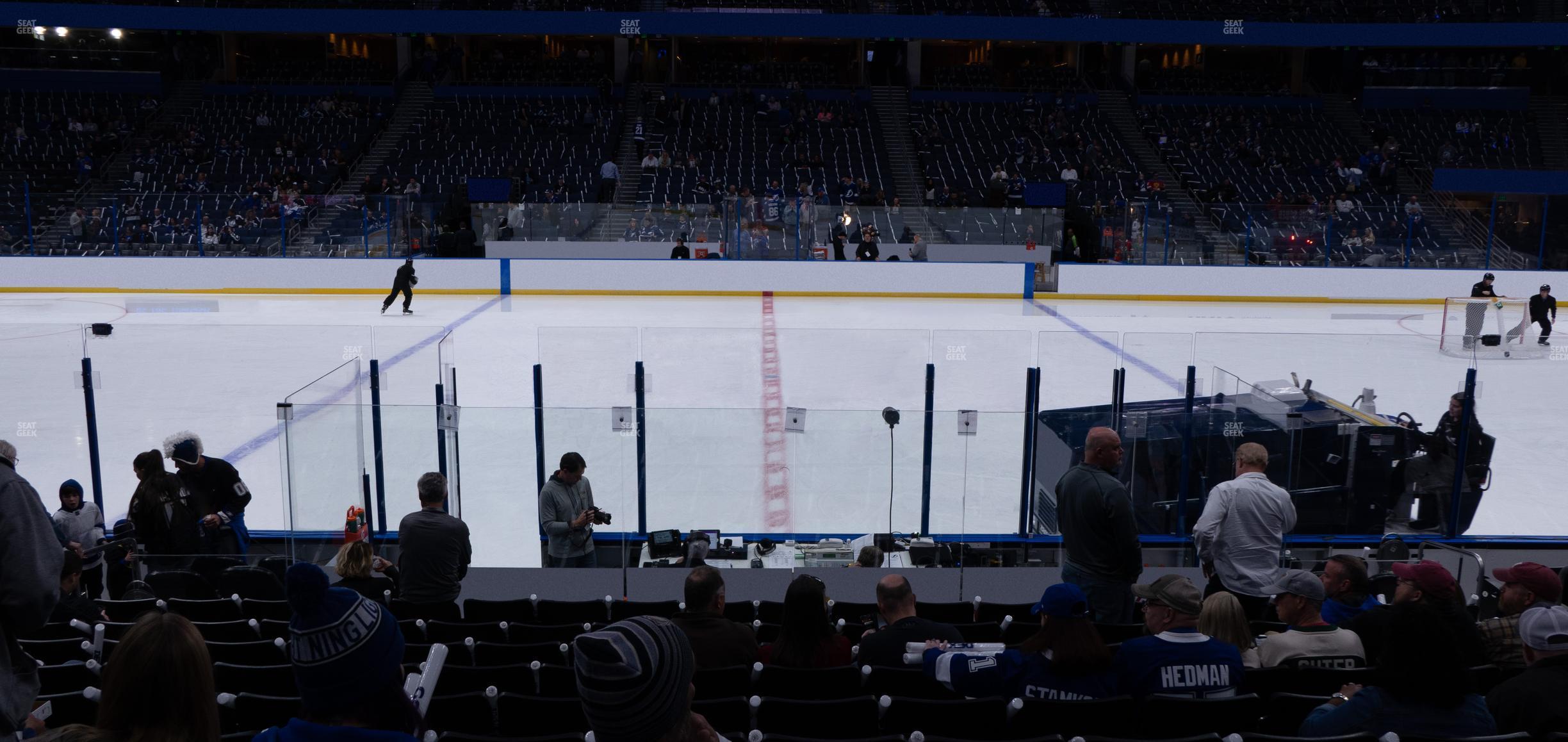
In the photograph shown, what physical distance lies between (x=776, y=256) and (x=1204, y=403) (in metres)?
15.4

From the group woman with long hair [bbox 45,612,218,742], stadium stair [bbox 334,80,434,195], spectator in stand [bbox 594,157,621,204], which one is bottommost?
woman with long hair [bbox 45,612,218,742]

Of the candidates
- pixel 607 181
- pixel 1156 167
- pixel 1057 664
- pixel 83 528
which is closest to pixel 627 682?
pixel 1057 664

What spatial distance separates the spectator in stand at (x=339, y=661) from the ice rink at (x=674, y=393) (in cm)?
491

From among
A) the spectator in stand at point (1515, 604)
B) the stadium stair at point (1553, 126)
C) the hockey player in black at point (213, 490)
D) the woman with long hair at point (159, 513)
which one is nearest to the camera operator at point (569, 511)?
the hockey player in black at point (213, 490)

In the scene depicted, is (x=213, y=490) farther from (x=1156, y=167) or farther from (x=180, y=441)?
(x=1156, y=167)

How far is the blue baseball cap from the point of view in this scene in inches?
139

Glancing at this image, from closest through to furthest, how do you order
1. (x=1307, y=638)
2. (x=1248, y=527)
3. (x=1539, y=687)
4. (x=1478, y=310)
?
(x=1539, y=687), (x=1307, y=638), (x=1248, y=527), (x=1478, y=310)

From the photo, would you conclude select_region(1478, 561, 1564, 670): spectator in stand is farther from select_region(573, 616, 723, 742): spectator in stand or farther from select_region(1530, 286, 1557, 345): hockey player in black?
select_region(1530, 286, 1557, 345): hockey player in black

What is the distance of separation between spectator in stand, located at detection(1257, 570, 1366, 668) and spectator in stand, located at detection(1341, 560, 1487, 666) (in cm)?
10

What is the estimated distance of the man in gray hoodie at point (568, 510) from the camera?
6.69 meters

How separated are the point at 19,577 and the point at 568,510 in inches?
170

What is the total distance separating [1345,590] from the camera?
4.64m

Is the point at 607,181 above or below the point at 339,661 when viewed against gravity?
above

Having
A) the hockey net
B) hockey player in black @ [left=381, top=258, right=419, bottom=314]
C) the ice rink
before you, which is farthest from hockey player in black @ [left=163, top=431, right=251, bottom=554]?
hockey player in black @ [left=381, top=258, right=419, bottom=314]
